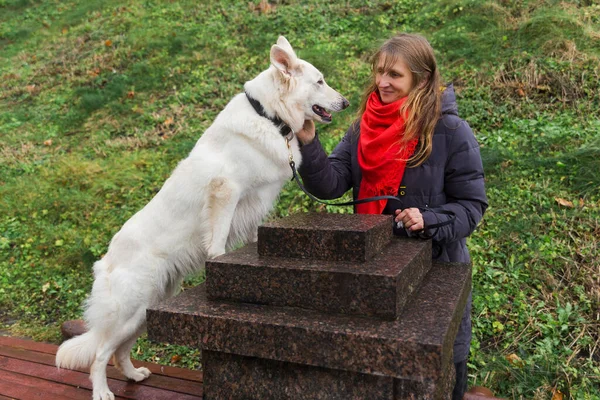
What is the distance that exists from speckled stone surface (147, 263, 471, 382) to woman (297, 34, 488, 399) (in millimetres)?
418

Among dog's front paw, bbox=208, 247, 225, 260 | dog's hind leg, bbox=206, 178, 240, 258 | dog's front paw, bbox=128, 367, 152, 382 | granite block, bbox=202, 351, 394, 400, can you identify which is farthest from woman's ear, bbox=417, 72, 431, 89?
dog's front paw, bbox=128, 367, 152, 382

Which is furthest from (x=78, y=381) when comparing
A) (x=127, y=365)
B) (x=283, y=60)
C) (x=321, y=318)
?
(x=283, y=60)

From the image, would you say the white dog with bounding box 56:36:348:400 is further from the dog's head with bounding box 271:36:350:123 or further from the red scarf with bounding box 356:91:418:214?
the red scarf with bounding box 356:91:418:214

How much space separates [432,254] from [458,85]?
15.1 feet

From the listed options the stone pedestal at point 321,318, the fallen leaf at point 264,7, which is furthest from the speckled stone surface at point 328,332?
the fallen leaf at point 264,7

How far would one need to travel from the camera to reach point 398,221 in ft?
8.73

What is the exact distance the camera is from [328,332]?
6.37ft

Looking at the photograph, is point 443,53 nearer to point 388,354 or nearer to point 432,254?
point 432,254

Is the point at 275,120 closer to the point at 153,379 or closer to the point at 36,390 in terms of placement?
the point at 153,379

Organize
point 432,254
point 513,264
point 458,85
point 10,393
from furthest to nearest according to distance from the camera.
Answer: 1. point 458,85
2. point 513,264
3. point 10,393
4. point 432,254

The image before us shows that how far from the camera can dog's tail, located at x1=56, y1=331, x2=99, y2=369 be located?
10.1 feet

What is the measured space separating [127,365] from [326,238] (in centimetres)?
188

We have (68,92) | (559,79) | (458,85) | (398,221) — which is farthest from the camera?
(68,92)

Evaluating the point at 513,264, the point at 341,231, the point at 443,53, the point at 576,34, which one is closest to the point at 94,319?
the point at 341,231
